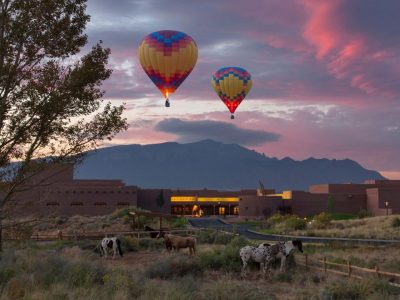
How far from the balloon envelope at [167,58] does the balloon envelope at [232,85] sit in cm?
1737

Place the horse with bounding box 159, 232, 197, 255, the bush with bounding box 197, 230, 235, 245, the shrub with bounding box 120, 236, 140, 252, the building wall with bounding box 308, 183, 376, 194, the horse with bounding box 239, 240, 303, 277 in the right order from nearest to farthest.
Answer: the horse with bounding box 239, 240, 303, 277, the horse with bounding box 159, 232, 197, 255, the shrub with bounding box 120, 236, 140, 252, the bush with bounding box 197, 230, 235, 245, the building wall with bounding box 308, 183, 376, 194

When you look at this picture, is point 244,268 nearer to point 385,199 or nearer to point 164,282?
point 164,282

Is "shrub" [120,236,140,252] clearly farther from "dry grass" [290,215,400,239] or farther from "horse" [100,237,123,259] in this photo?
"dry grass" [290,215,400,239]

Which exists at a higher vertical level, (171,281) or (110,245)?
(110,245)

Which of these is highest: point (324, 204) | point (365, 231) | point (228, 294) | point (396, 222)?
point (324, 204)

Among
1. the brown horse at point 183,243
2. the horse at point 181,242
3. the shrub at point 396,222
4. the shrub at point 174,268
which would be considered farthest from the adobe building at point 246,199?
the shrub at point 174,268

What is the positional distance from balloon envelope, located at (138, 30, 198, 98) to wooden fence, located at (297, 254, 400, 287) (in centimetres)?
3253

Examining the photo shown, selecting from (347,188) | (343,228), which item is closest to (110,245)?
(343,228)

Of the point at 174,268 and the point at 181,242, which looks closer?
the point at 174,268

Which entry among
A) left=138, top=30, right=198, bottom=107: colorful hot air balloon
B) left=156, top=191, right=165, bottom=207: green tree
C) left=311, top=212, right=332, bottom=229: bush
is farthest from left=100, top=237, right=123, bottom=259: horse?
left=156, top=191, right=165, bottom=207: green tree

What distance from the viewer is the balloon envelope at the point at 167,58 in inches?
2149

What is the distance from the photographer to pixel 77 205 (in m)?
104

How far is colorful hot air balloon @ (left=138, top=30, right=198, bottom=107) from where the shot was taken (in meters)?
54.6

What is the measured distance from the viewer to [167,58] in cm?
5444
